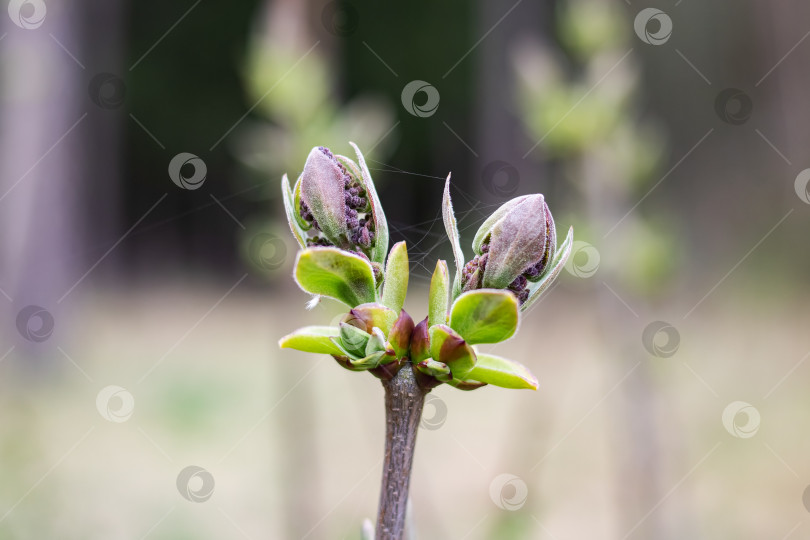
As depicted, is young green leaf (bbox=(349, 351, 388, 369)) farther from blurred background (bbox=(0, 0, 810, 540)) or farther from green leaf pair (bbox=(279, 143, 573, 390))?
blurred background (bbox=(0, 0, 810, 540))

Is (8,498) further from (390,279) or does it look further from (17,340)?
(17,340)

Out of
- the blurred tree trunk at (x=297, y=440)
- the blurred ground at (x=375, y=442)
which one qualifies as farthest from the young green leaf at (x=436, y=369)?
the blurred tree trunk at (x=297, y=440)

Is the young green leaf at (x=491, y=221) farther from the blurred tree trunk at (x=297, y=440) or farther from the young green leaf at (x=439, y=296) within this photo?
the blurred tree trunk at (x=297, y=440)

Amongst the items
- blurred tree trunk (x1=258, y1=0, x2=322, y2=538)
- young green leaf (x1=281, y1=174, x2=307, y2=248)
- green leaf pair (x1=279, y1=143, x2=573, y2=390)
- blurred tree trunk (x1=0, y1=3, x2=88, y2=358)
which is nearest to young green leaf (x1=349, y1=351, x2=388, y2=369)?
green leaf pair (x1=279, y1=143, x2=573, y2=390)

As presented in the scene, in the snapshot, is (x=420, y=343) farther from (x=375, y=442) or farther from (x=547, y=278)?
(x=375, y=442)

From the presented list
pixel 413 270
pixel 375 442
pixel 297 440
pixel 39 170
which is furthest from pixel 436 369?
pixel 39 170
